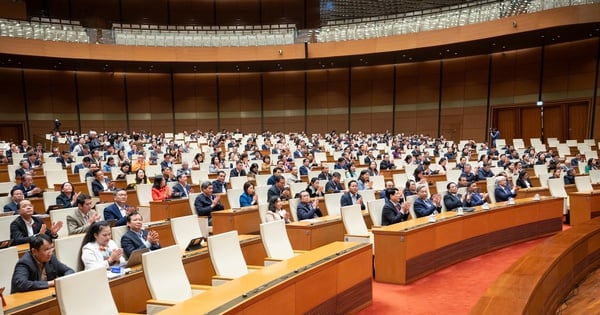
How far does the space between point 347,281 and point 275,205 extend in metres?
1.92

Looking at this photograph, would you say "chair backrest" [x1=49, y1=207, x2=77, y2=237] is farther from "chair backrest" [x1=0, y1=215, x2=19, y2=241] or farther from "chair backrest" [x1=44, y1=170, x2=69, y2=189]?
"chair backrest" [x1=44, y1=170, x2=69, y2=189]

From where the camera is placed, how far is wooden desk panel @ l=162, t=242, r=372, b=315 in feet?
10.0

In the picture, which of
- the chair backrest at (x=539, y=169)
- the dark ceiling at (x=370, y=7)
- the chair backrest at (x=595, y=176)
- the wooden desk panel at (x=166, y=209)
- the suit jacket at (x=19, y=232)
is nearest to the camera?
the suit jacket at (x=19, y=232)

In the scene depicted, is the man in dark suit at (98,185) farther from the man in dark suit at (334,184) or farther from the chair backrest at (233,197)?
the man in dark suit at (334,184)

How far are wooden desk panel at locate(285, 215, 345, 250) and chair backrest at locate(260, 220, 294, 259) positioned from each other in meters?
0.92

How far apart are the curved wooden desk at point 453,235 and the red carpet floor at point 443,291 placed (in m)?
0.14

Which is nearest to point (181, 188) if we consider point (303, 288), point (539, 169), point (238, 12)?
point (303, 288)

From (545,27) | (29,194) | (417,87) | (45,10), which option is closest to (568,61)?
(545,27)

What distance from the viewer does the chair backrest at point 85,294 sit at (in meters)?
2.91

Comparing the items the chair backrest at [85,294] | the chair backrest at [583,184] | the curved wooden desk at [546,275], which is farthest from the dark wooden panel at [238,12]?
the chair backrest at [85,294]

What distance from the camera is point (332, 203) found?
23.7ft

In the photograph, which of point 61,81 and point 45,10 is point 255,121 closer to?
point 61,81

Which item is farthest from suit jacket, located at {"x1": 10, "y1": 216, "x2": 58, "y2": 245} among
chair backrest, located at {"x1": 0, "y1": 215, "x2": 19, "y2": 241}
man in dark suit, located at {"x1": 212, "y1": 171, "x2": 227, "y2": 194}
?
man in dark suit, located at {"x1": 212, "y1": 171, "x2": 227, "y2": 194}

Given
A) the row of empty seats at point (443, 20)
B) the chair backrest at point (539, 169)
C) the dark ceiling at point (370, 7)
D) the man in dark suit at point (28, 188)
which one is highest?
the dark ceiling at point (370, 7)
